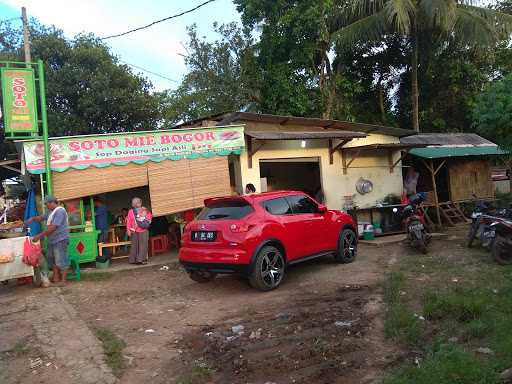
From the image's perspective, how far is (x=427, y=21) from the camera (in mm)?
15891

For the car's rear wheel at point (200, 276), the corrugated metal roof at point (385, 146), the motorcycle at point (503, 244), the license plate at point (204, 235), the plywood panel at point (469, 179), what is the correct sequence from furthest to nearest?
the plywood panel at point (469, 179)
the corrugated metal roof at point (385, 146)
the car's rear wheel at point (200, 276)
the motorcycle at point (503, 244)
the license plate at point (204, 235)

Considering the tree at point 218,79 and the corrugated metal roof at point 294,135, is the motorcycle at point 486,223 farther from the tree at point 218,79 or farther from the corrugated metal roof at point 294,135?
the tree at point 218,79

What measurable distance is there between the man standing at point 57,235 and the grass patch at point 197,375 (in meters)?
5.14

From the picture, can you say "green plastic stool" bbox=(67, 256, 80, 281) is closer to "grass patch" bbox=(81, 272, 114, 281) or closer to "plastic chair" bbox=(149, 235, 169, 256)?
"grass patch" bbox=(81, 272, 114, 281)

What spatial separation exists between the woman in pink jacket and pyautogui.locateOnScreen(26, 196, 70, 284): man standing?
1794 millimetres

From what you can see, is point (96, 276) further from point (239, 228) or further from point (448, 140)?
point (448, 140)

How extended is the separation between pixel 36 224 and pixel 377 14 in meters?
13.2

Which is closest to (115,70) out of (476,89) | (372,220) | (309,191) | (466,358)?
(309,191)

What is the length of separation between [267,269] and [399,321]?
262 centimetres

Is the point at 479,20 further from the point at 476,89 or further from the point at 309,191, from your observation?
the point at 309,191

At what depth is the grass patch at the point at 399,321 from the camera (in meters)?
4.79

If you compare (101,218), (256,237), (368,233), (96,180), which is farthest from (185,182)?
(368,233)

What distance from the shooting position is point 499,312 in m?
5.11

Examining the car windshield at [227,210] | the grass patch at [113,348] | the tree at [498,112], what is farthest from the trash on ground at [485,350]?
the tree at [498,112]
